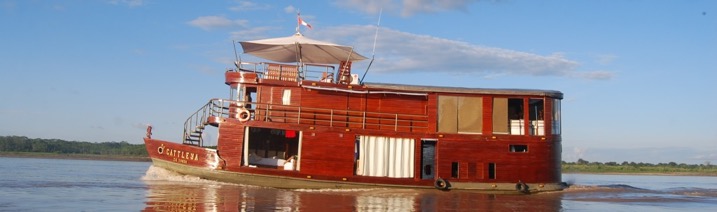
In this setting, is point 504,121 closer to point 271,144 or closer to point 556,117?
point 556,117

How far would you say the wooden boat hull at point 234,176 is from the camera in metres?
18.3

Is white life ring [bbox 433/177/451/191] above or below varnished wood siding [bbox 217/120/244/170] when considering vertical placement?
below

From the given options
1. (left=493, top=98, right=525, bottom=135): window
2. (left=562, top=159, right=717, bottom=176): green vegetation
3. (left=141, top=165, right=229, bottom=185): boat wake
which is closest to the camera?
(left=141, top=165, right=229, bottom=185): boat wake

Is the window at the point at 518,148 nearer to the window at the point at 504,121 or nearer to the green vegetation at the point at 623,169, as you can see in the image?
the window at the point at 504,121

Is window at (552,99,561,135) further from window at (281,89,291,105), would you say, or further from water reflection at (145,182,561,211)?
window at (281,89,291,105)

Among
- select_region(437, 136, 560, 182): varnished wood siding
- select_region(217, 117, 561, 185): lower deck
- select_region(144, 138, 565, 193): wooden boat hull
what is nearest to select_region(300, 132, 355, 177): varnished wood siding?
select_region(217, 117, 561, 185): lower deck

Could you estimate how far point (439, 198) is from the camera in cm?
1641

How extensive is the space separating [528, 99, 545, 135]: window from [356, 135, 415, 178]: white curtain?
12.3 ft

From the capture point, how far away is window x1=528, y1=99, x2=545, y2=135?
64.3 feet

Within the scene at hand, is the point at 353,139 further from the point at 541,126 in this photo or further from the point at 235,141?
the point at 541,126

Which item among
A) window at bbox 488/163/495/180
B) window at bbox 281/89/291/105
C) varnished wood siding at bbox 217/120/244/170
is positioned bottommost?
window at bbox 488/163/495/180

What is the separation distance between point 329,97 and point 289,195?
13.5 feet

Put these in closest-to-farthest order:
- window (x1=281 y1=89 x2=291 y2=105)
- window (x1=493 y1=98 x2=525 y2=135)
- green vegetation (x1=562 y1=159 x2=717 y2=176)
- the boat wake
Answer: the boat wake → window (x1=281 y1=89 x2=291 y2=105) → window (x1=493 y1=98 x2=525 y2=135) → green vegetation (x1=562 y1=159 x2=717 y2=176)

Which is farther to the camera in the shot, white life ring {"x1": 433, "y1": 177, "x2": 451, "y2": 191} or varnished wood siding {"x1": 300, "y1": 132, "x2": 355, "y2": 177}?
white life ring {"x1": 433, "y1": 177, "x2": 451, "y2": 191}
